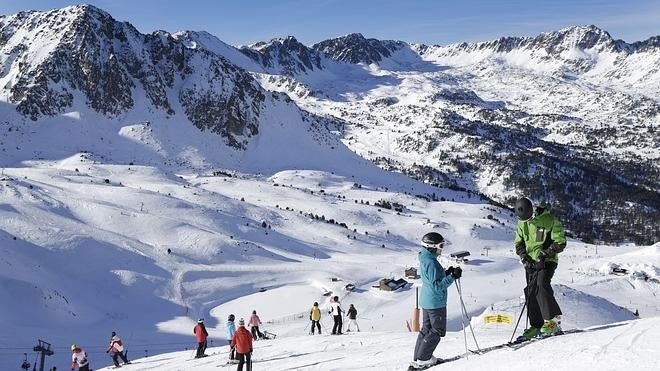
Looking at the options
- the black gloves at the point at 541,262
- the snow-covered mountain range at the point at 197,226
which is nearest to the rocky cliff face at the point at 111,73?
the snow-covered mountain range at the point at 197,226

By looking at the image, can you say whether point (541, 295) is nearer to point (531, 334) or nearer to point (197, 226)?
point (531, 334)

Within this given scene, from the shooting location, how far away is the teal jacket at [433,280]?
32.3 feet

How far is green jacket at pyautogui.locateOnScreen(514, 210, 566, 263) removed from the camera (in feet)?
33.8

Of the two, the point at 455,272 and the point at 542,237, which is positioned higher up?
the point at 542,237

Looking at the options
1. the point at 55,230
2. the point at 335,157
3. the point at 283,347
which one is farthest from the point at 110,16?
the point at 283,347

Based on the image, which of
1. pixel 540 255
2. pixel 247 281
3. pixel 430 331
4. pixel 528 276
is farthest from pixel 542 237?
pixel 247 281

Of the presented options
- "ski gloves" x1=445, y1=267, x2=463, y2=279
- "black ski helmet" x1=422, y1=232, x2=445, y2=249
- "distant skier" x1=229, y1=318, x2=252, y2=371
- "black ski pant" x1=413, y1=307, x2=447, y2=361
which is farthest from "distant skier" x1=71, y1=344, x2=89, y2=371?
"ski gloves" x1=445, y1=267, x2=463, y2=279

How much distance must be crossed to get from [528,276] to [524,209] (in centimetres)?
137

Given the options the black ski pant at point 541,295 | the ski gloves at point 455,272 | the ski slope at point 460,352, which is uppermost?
the ski gloves at point 455,272

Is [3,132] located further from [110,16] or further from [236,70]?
[236,70]

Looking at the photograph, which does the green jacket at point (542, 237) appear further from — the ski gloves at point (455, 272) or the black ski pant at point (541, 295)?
the ski gloves at point (455, 272)

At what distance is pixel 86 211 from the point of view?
228 feet

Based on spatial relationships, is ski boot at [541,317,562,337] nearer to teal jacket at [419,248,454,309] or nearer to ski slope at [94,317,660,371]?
ski slope at [94,317,660,371]

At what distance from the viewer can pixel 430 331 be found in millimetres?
10367
